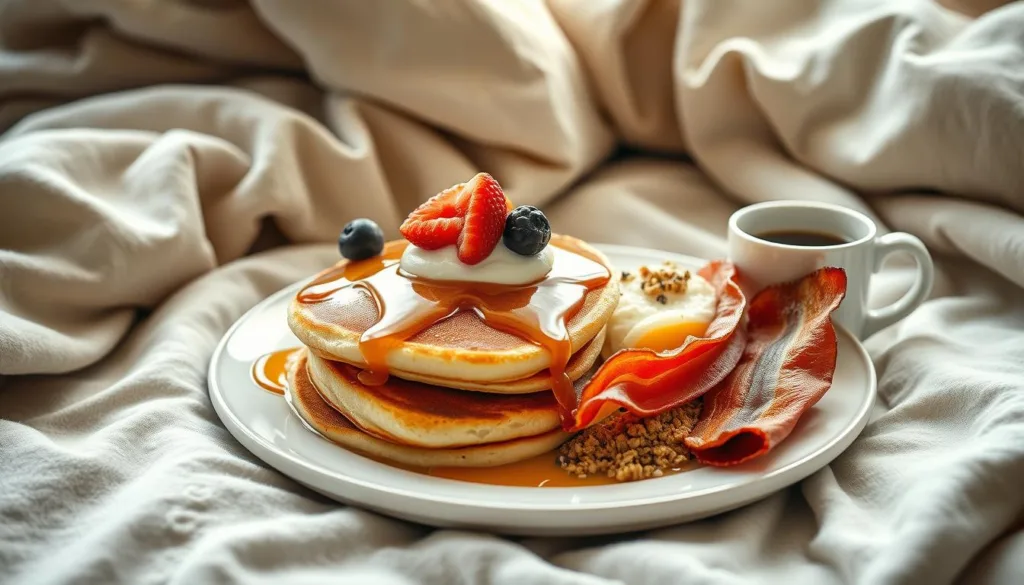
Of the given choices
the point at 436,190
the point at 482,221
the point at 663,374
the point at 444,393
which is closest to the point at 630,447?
the point at 663,374

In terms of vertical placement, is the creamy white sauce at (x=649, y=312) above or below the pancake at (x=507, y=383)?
below

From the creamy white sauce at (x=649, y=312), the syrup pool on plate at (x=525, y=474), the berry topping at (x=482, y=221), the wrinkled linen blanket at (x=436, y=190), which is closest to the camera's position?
the wrinkled linen blanket at (x=436, y=190)

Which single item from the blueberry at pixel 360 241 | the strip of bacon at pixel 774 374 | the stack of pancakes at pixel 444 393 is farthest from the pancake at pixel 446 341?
the strip of bacon at pixel 774 374

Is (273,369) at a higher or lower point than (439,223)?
lower

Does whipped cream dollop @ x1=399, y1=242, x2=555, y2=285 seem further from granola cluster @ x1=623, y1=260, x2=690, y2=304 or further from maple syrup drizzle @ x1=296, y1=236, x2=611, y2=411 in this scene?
granola cluster @ x1=623, y1=260, x2=690, y2=304

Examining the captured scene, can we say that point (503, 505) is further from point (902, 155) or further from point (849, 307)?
point (902, 155)

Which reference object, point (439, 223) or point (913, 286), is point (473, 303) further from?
point (913, 286)

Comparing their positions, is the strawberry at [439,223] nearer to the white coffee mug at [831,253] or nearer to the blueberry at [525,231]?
the blueberry at [525,231]
